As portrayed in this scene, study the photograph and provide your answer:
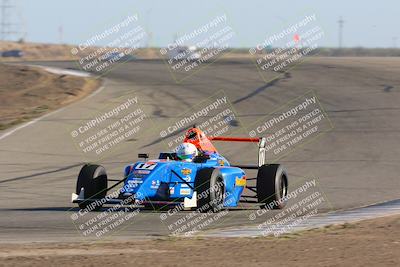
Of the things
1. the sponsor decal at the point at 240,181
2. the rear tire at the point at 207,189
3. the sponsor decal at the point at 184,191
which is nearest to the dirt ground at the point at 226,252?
the rear tire at the point at 207,189

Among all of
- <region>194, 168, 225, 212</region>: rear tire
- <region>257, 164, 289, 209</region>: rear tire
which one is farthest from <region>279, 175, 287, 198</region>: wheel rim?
<region>194, 168, 225, 212</region>: rear tire

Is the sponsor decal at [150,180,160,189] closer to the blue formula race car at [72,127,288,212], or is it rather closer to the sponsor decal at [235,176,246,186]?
the blue formula race car at [72,127,288,212]

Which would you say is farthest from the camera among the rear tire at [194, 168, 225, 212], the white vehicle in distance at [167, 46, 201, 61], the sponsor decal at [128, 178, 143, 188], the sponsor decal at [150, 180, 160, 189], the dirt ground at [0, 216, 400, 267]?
the white vehicle in distance at [167, 46, 201, 61]

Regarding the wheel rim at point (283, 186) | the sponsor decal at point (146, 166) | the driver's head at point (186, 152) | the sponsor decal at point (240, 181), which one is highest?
the sponsor decal at point (146, 166)

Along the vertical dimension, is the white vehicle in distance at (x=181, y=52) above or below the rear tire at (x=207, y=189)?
below

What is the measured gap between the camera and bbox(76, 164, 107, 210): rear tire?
1468 centimetres

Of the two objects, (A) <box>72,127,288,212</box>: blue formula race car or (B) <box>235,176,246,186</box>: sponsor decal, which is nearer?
→ (A) <box>72,127,288,212</box>: blue formula race car

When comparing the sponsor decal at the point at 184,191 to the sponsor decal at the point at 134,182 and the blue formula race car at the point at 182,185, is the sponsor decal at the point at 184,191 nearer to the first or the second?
the blue formula race car at the point at 182,185

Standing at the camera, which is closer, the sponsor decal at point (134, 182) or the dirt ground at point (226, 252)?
the dirt ground at point (226, 252)

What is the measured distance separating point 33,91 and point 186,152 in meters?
22.6

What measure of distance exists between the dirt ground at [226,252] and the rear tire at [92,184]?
360 centimetres

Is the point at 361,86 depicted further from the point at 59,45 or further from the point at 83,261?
the point at 59,45

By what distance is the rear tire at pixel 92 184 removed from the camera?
48.2 ft

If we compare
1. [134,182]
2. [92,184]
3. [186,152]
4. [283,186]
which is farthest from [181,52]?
[134,182]
